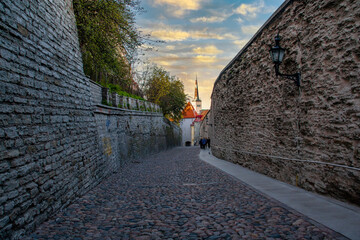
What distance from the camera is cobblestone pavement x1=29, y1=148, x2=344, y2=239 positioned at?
3.55 m

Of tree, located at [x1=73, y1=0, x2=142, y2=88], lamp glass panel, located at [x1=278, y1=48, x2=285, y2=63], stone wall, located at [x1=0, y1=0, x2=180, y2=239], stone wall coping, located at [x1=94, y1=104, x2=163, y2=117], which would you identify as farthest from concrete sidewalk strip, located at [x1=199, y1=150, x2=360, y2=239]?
tree, located at [x1=73, y1=0, x2=142, y2=88]

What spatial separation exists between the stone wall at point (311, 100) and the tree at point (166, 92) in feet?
83.0

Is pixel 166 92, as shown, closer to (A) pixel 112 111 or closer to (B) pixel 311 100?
(A) pixel 112 111

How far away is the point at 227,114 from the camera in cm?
1328

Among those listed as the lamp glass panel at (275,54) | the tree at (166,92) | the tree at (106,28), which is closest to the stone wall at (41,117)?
the tree at (106,28)

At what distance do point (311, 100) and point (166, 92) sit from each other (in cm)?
2936

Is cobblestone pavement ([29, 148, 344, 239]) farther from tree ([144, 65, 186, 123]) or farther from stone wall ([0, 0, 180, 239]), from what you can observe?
tree ([144, 65, 186, 123])

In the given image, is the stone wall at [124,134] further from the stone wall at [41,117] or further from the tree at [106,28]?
the tree at [106,28]

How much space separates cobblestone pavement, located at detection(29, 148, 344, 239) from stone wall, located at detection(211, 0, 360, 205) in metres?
1.32

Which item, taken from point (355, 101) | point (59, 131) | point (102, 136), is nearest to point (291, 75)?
point (355, 101)

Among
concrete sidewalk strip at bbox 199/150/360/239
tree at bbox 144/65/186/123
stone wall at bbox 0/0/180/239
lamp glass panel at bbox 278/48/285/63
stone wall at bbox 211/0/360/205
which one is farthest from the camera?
tree at bbox 144/65/186/123

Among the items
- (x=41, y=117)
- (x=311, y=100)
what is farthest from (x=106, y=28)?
(x=311, y=100)

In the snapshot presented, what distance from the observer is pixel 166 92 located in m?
34.5

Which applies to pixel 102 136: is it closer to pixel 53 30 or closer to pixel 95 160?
pixel 95 160
